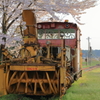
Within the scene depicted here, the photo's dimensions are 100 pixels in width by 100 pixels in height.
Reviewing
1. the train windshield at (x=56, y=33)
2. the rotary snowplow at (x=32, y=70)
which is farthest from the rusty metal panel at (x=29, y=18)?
the train windshield at (x=56, y=33)

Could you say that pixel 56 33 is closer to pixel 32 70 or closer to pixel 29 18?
pixel 29 18

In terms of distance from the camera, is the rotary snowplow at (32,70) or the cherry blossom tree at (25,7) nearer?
the rotary snowplow at (32,70)

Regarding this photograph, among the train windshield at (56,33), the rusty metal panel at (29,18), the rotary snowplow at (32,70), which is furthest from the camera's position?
the train windshield at (56,33)

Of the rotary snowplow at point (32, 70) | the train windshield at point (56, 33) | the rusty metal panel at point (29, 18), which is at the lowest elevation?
the rotary snowplow at point (32, 70)

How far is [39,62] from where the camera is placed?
7191 mm

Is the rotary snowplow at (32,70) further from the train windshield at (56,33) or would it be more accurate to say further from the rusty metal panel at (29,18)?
the train windshield at (56,33)

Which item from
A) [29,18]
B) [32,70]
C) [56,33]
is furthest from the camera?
[56,33]

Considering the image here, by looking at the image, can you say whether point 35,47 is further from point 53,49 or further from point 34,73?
point 53,49

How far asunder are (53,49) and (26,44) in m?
2.53

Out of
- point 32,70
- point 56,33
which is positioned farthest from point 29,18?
point 56,33

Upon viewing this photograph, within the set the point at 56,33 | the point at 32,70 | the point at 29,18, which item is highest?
the point at 29,18

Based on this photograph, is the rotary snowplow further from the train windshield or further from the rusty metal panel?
the train windshield

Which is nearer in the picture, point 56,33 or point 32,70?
point 32,70

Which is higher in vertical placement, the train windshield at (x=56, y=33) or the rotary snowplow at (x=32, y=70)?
the train windshield at (x=56, y=33)
